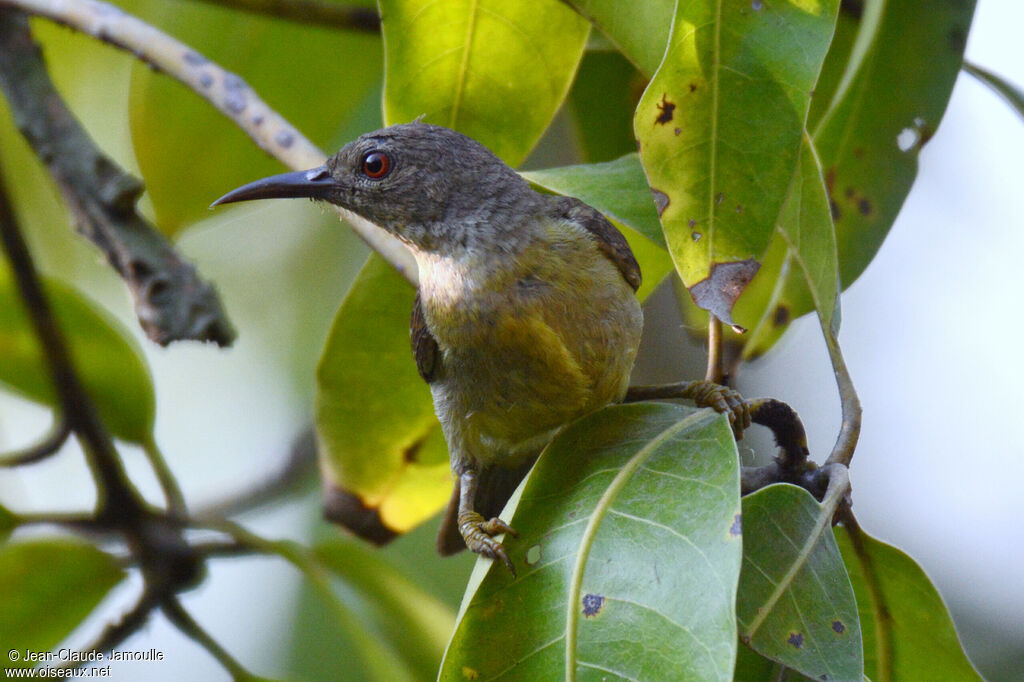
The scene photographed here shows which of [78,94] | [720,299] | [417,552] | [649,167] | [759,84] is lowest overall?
[417,552]

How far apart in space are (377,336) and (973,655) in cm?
402

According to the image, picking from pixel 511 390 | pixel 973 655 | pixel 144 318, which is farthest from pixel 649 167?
pixel 973 655

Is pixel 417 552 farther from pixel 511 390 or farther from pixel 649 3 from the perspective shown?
pixel 649 3

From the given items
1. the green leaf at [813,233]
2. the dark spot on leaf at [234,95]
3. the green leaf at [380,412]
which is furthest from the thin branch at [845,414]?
the dark spot on leaf at [234,95]

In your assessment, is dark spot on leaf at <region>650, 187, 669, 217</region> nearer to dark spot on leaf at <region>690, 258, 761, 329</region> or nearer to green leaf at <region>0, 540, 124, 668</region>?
dark spot on leaf at <region>690, 258, 761, 329</region>

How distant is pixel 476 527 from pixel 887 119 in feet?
4.92

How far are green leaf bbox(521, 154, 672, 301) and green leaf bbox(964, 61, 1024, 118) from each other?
1.16 m

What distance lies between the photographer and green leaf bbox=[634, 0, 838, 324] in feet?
5.33

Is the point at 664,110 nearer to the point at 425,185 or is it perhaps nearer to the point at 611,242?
the point at 611,242

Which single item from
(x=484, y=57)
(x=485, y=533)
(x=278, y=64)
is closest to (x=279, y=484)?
(x=278, y=64)

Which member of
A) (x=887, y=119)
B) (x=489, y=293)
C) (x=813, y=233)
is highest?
(x=887, y=119)

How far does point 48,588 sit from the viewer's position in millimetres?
2775

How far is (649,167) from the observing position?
1663mm

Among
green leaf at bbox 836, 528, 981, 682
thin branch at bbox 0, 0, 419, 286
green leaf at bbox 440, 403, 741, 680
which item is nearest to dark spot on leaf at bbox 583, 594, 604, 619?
green leaf at bbox 440, 403, 741, 680
